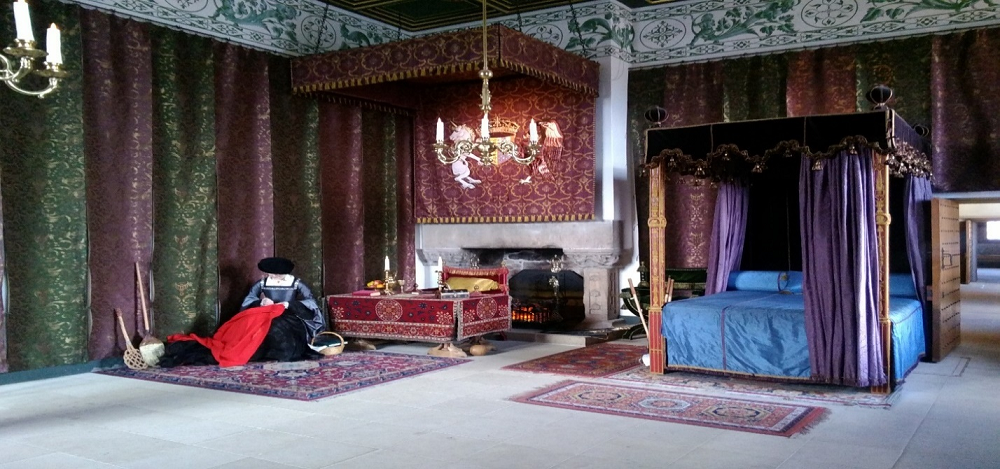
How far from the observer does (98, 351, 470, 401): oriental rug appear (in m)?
6.64

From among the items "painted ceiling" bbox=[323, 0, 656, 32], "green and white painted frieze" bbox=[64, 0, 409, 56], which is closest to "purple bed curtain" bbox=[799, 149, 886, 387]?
"painted ceiling" bbox=[323, 0, 656, 32]

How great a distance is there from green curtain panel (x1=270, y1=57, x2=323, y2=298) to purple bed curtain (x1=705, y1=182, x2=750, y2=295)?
4511 millimetres

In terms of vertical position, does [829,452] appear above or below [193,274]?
below

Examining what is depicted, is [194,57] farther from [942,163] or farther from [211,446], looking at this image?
[942,163]

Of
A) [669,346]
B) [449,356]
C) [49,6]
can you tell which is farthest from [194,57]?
[669,346]

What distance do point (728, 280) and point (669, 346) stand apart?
1.60 m

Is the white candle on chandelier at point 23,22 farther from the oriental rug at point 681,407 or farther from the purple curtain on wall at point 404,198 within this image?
the purple curtain on wall at point 404,198

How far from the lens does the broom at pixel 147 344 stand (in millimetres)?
7785

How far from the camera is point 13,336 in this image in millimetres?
7113

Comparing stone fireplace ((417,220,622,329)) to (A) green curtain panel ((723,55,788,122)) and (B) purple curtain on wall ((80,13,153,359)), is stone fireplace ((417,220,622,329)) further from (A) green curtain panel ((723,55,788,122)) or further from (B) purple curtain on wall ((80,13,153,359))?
(B) purple curtain on wall ((80,13,153,359))

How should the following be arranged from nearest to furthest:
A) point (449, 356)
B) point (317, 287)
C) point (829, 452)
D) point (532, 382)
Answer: point (829, 452) < point (532, 382) < point (449, 356) < point (317, 287)

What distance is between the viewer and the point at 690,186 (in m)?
10.1

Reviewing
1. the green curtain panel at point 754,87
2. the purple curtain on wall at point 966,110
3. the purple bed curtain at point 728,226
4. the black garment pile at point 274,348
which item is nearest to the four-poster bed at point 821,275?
the purple bed curtain at point 728,226

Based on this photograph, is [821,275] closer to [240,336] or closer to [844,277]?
[844,277]
